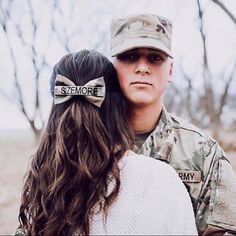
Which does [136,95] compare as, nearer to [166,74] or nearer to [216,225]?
[166,74]

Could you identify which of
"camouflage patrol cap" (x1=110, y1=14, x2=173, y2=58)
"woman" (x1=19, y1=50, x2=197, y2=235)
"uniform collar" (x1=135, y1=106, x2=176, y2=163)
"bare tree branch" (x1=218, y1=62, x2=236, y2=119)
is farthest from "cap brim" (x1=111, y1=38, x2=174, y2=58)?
"bare tree branch" (x1=218, y1=62, x2=236, y2=119)

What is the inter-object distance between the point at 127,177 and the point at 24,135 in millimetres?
5848

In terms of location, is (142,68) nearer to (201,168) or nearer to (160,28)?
(160,28)

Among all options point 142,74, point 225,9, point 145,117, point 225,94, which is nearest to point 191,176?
point 145,117

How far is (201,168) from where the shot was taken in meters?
1.92

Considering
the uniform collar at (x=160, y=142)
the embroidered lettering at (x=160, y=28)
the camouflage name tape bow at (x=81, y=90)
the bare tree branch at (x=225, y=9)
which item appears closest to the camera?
the camouflage name tape bow at (x=81, y=90)

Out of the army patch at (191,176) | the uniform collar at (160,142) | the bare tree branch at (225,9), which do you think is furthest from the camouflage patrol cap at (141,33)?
the bare tree branch at (225,9)

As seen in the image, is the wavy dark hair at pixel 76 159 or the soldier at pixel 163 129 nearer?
the wavy dark hair at pixel 76 159

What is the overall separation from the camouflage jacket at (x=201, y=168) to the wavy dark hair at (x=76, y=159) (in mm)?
402

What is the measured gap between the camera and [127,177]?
56.2 inches

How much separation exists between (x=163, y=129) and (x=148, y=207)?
0.65m

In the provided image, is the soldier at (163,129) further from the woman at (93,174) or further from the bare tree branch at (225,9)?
the bare tree branch at (225,9)

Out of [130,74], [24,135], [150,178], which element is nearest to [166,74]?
[130,74]

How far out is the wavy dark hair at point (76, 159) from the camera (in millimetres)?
1454
